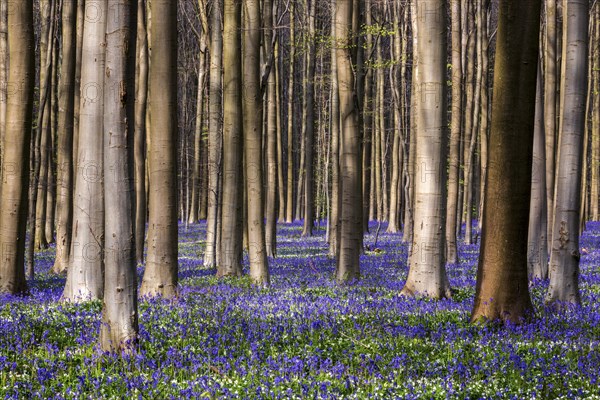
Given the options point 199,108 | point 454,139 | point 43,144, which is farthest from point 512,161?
point 43,144

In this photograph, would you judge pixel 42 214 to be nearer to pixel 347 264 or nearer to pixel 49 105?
pixel 49 105

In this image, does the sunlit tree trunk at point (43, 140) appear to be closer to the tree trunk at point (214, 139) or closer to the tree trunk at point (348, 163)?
the tree trunk at point (214, 139)

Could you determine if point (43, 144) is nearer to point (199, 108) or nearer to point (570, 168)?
point (199, 108)

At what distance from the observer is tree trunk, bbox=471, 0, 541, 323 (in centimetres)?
822

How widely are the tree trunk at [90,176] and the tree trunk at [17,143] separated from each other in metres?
1.92

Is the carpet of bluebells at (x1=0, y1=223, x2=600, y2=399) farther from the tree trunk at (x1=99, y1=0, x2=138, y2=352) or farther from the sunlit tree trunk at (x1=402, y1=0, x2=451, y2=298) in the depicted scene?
the sunlit tree trunk at (x1=402, y1=0, x2=451, y2=298)

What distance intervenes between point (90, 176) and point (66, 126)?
22.9 ft

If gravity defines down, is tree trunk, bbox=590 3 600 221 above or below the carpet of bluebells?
above

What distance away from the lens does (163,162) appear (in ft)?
36.6

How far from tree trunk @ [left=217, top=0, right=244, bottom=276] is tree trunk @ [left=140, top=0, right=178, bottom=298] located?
9.74 feet

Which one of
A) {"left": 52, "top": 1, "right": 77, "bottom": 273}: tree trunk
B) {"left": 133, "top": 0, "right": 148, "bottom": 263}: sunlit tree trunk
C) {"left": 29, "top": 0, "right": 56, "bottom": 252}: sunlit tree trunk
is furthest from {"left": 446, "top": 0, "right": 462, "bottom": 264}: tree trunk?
{"left": 29, "top": 0, "right": 56, "bottom": 252}: sunlit tree trunk

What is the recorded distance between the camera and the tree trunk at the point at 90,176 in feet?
32.8

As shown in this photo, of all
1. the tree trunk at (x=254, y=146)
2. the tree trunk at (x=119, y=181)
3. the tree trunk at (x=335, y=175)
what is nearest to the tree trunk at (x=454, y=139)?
the tree trunk at (x=335, y=175)

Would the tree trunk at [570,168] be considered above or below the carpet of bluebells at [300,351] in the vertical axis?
above
